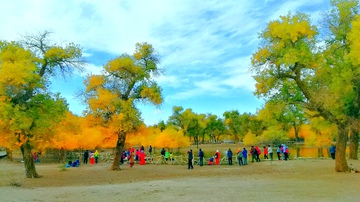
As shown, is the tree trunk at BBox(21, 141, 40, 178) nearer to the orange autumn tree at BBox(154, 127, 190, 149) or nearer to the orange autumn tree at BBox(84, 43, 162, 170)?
the orange autumn tree at BBox(84, 43, 162, 170)

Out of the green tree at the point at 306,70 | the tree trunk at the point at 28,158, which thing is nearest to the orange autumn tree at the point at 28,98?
the tree trunk at the point at 28,158

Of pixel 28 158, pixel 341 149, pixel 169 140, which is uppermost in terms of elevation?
pixel 169 140

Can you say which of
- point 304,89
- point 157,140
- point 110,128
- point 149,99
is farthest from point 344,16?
point 157,140

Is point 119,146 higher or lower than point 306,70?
lower

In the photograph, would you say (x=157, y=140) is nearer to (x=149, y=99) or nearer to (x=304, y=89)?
(x=149, y=99)

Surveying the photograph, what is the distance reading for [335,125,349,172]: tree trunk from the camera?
62.9 feet

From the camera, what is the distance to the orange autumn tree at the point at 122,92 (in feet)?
82.7

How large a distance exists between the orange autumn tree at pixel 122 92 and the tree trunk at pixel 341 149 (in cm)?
1393

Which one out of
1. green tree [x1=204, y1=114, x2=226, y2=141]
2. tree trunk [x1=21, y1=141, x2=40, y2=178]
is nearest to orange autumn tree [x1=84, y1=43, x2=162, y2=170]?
tree trunk [x1=21, y1=141, x2=40, y2=178]

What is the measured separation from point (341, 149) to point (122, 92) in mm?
16694

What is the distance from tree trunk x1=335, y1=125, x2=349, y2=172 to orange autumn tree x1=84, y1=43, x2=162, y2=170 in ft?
45.7

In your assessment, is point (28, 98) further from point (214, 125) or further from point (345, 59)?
point (214, 125)

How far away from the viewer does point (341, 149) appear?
1934cm

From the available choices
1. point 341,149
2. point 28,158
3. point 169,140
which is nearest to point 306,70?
point 341,149
